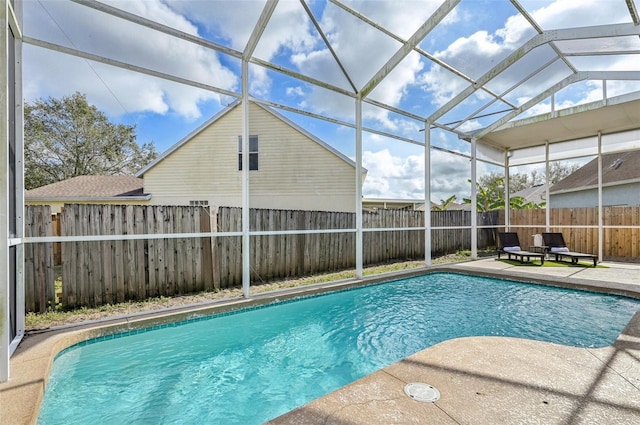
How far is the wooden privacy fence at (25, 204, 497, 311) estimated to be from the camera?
13.6ft

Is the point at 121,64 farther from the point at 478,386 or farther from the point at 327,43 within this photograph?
the point at 478,386

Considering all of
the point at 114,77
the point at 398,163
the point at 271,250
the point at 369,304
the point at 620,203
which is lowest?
the point at 369,304

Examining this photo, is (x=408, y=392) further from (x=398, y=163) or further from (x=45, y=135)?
(x=45, y=135)

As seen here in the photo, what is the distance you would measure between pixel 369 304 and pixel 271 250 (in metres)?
2.17

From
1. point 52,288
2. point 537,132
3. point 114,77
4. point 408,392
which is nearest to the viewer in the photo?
point 408,392

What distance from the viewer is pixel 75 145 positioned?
24.4ft

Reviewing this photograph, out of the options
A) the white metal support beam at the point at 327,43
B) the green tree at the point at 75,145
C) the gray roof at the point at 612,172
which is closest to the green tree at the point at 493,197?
the gray roof at the point at 612,172

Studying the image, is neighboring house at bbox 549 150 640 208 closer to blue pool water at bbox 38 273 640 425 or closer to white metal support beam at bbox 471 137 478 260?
white metal support beam at bbox 471 137 478 260

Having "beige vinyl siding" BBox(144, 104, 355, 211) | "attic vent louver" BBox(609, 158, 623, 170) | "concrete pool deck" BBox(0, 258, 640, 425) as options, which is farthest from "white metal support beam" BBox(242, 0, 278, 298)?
"attic vent louver" BBox(609, 158, 623, 170)

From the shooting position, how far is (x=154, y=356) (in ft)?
10.9

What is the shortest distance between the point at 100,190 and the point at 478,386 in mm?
9548

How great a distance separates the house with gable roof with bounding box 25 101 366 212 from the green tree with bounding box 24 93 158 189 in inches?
13.4

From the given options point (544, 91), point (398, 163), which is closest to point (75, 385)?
point (398, 163)

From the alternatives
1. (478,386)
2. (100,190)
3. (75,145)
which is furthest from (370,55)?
(100,190)
